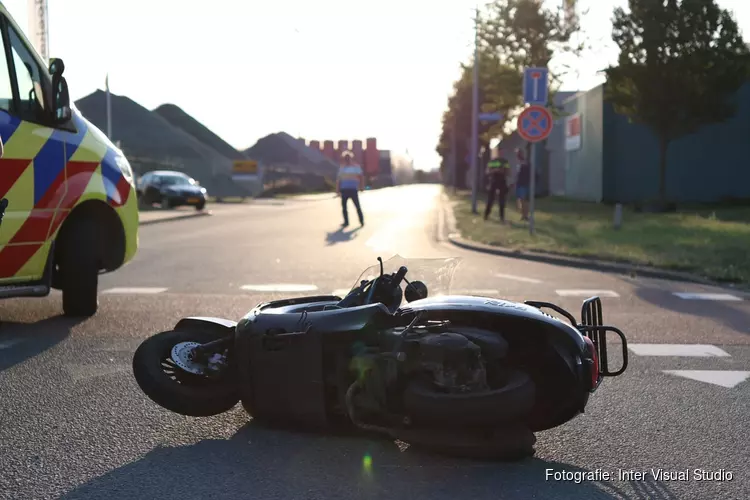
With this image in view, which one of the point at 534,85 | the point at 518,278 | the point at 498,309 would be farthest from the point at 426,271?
the point at 534,85

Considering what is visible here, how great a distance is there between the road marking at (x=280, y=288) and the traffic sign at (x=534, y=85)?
792 cm

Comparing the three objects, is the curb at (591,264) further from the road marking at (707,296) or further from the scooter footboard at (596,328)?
the scooter footboard at (596,328)

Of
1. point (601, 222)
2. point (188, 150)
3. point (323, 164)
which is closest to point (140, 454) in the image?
point (601, 222)

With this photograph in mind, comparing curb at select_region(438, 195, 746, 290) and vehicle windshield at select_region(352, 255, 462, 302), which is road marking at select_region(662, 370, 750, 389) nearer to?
vehicle windshield at select_region(352, 255, 462, 302)

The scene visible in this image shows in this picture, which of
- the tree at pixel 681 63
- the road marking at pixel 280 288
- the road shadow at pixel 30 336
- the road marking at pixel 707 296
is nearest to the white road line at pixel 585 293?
the road marking at pixel 707 296

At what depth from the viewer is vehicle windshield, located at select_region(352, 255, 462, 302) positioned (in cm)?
418

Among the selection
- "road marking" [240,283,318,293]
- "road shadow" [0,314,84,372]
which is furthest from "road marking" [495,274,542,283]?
"road shadow" [0,314,84,372]

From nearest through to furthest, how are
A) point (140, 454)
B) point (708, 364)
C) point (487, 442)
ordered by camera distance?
1. point (487, 442)
2. point (140, 454)
3. point (708, 364)

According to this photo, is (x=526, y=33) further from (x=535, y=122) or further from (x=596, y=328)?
(x=596, y=328)

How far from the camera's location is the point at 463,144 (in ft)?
264

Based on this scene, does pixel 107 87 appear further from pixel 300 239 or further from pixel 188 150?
pixel 188 150

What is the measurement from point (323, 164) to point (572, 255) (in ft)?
357

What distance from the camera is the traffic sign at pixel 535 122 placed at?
52.8ft

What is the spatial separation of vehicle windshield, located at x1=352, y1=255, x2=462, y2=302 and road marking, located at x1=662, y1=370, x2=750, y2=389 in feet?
6.21
